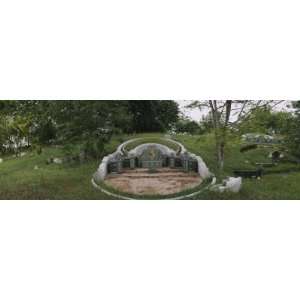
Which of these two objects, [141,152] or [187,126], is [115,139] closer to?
[141,152]

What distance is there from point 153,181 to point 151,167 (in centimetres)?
22

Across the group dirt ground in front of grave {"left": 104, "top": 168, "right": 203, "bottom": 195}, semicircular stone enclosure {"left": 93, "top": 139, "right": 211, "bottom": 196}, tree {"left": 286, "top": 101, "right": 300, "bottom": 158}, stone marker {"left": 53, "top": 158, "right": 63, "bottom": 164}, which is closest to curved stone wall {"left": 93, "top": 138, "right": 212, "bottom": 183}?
semicircular stone enclosure {"left": 93, "top": 139, "right": 211, "bottom": 196}

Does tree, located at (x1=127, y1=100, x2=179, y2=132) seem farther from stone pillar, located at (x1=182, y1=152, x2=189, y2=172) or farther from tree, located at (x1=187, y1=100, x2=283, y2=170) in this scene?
stone pillar, located at (x1=182, y1=152, x2=189, y2=172)

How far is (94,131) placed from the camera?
4969mm

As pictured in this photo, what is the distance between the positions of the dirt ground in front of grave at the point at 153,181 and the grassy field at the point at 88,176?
23 cm

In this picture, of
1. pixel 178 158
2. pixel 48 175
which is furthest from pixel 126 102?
pixel 48 175

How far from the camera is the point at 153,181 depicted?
4.74 meters

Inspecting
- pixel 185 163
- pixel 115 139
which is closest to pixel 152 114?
pixel 115 139

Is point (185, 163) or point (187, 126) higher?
point (187, 126)

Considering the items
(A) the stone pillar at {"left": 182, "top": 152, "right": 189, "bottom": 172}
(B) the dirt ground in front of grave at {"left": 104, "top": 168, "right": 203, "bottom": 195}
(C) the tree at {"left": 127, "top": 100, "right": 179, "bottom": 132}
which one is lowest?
(B) the dirt ground in front of grave at {"left": 104, "top": 168, "right": 203, "bottom": 195}

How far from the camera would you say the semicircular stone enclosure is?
4.78 meters

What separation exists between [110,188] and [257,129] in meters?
A: 2.16

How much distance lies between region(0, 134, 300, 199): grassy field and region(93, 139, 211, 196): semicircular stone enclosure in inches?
4.1

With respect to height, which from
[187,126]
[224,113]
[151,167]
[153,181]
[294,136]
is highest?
[224,113]
